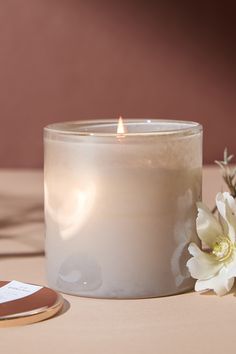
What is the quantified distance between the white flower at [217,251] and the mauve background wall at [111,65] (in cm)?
74

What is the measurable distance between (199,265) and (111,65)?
780 mm

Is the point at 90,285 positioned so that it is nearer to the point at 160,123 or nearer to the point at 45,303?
the point at 45,303

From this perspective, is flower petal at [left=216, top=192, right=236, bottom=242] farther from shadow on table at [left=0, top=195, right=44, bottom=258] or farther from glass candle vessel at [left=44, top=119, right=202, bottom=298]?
shadow on table at [left=0, top=195, right=44, bottom=258]

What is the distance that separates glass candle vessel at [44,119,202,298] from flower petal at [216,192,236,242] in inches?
0.9

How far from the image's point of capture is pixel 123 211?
57cm

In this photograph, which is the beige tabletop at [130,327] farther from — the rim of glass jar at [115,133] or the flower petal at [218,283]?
the rim of glass jar at [115,133]

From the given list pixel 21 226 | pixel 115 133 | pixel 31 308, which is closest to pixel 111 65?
pixel 21 226

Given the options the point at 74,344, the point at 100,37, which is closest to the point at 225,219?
the point at 74,344

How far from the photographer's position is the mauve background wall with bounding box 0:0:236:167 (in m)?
1.29

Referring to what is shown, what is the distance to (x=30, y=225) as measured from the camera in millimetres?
886

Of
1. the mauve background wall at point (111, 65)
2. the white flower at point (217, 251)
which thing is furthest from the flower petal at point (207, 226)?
the mauve background wall at point (111, 65)

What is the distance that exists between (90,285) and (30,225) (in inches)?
12.6

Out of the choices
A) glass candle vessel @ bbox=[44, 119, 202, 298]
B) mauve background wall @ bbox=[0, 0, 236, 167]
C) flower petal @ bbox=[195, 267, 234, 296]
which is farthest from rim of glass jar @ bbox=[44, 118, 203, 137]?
mauve background wall @ bbox=[0, 0, 236, 167]

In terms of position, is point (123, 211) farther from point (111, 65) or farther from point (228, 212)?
point (111, 65)
